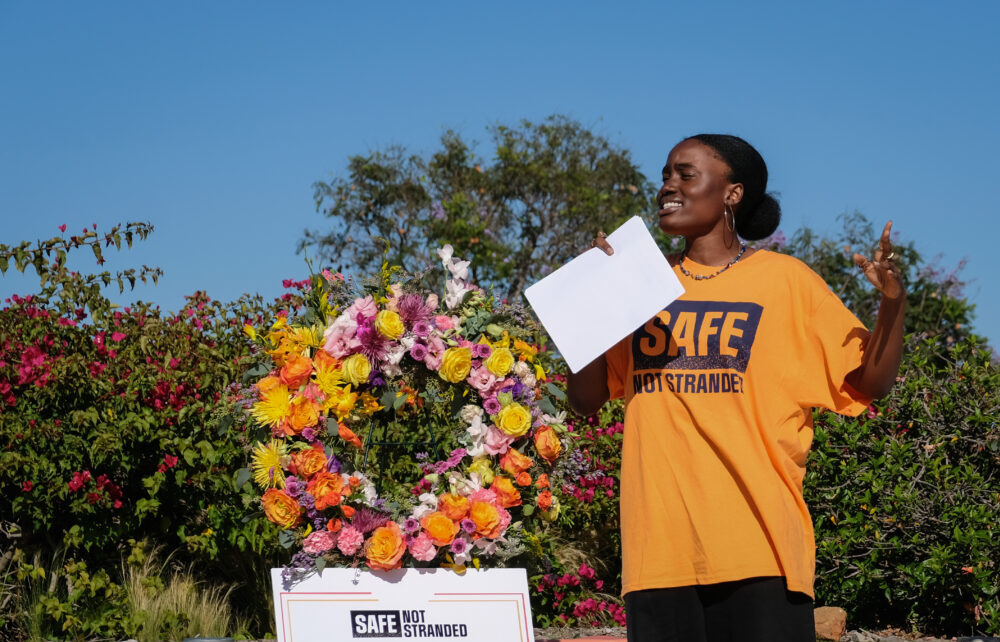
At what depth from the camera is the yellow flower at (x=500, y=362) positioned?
3393 millimetres

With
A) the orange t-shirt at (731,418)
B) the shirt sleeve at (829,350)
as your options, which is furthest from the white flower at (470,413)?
the shirt sleeve at (829,350)

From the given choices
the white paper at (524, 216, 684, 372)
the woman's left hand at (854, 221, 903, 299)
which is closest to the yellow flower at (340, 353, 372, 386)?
the white paper at (524, 216, 684, 372)

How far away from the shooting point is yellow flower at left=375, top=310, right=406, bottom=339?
3.40 m

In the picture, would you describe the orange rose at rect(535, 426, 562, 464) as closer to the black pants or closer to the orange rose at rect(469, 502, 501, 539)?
the orange rose at rect(469, 502, 501, 539)

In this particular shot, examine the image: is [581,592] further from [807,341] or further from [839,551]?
[807,341]

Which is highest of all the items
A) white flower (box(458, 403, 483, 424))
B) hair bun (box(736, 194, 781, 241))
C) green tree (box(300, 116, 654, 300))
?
green tree (box(300, 116, 654, 300))

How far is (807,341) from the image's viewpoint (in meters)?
2.38

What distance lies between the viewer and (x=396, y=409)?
3.53 metres

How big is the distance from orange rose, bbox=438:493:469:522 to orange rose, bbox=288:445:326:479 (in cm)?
41

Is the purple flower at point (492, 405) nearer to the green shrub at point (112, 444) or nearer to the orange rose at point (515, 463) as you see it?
the orange rose at point (515, 463)

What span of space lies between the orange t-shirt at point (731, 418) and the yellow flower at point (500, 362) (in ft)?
3.16

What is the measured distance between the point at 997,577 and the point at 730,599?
3.18 metres

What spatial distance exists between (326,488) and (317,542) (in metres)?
0.18

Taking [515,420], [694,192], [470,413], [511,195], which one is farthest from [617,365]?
[511,195]
